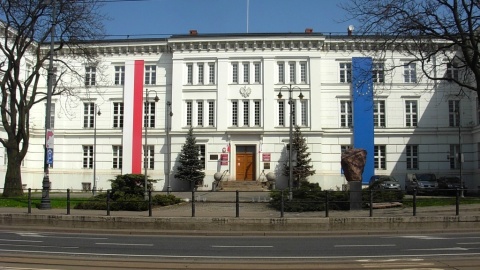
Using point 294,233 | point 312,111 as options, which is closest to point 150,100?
point 312,111

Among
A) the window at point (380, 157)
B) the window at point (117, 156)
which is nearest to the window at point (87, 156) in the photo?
the window at point (117, 156)

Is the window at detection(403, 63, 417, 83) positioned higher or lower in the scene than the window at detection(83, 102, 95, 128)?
higher

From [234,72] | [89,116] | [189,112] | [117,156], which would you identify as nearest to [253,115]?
[234,72]

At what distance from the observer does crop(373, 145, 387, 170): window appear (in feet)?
161

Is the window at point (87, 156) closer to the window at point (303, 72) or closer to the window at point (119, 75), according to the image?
the window at point (119, 75)

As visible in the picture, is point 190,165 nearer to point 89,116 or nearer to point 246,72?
point 246,72

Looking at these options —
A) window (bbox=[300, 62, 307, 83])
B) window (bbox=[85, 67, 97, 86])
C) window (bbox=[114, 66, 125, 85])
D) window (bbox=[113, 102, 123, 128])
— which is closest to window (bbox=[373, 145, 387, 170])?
window (bbox=[300, 62, 307, 83])

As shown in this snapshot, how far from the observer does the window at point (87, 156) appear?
169 ft

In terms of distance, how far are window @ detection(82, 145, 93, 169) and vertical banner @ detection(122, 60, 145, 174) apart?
4.15 m

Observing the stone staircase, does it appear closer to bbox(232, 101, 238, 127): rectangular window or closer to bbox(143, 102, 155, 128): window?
bbox(232, 101, 238, 127): rectangular window

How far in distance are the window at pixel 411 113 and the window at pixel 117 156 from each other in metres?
29.5

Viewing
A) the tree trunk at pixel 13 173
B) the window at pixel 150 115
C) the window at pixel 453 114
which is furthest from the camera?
the window at pixel 150 115

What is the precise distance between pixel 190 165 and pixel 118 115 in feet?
33.9

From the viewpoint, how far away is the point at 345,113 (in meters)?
49.5
